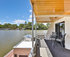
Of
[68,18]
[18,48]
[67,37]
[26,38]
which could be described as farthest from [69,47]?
[26,38]

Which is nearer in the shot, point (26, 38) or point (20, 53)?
point (20, 53)

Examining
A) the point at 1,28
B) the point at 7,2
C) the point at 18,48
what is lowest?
the point at 18,48

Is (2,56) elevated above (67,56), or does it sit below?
below

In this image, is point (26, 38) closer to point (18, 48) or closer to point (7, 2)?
point (18, 48)

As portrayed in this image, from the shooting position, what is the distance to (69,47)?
3666 mm

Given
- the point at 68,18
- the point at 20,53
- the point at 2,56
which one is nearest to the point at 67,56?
the point at 68,18

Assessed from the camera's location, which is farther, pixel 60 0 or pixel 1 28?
pixel 1 28

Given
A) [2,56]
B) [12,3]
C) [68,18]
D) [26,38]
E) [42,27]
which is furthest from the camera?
[42,27]

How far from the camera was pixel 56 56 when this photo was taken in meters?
2.72

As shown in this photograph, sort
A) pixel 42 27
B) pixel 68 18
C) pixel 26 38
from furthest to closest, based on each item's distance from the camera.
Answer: pixel 42 27
pixel 26 38
pixel 68 18

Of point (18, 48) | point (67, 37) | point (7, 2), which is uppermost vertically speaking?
point (7, 2)

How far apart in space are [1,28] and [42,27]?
7.80m

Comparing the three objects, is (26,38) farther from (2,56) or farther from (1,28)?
(1,28)

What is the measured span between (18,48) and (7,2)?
3.16 meters
